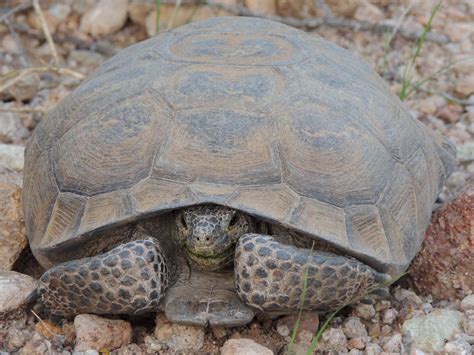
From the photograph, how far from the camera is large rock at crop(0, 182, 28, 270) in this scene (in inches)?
135

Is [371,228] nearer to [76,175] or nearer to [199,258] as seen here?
[199,258]

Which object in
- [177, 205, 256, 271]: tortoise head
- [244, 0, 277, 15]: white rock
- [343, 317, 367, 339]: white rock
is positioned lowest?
[244, 0, 277, 15]: white rock

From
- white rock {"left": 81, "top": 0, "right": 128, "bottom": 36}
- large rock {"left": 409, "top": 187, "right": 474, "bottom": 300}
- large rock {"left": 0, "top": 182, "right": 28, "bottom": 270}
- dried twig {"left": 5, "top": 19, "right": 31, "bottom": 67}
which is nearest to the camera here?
large rock {"left": 409, "top": 187, "right": 474, "bottom": 300}

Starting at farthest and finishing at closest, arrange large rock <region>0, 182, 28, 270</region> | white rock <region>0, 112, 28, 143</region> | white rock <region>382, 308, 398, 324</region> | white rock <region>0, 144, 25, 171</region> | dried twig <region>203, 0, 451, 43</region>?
dried twig <region>203, 0, 451, 43</region>, white rock <region>0, 112, 28, 143</region>, white rock <region>0, 144, 25, 171</region>, large rock <region>0, 182, 28, 270</region>, white rock <region>382, 308, 398, 324</region>

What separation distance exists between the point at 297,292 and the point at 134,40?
365 cm

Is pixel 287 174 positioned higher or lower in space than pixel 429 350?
higher

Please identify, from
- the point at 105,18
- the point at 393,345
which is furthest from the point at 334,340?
the point at 105,18

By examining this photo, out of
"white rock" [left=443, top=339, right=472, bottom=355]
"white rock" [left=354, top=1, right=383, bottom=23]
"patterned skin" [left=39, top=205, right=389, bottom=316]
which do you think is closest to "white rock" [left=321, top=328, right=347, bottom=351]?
"patterned skin" [left=39, top=205, right=389, bottom=316]

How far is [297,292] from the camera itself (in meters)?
2.81

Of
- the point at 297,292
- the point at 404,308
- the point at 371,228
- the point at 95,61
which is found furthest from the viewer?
the point at 95,61

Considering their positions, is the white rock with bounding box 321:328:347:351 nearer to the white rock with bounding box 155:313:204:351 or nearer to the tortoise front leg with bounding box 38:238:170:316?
the white rock with bounding box 155:313:204:351

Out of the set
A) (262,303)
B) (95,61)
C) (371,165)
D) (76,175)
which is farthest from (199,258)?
(95,61)

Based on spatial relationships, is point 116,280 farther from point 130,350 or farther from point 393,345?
point 393,345

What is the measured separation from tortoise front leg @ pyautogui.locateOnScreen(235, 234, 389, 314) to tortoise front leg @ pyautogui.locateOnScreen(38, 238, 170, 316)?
1.06 ft
